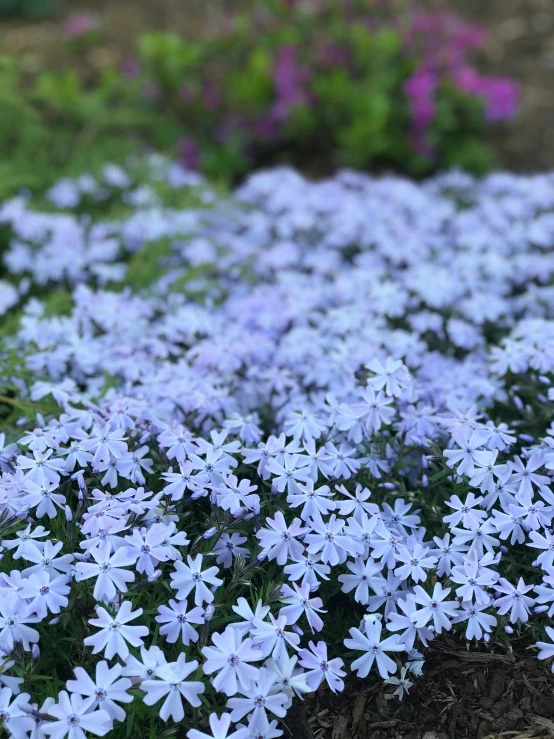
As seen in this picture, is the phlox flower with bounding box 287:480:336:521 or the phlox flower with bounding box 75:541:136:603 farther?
the phlox flower with bounding box 287:480:336:521

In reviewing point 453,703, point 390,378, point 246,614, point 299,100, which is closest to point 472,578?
point 453,703

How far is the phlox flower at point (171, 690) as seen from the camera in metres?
1.57

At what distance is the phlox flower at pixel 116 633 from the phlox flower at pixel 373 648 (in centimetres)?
49

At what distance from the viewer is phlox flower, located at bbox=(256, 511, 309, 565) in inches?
72.8

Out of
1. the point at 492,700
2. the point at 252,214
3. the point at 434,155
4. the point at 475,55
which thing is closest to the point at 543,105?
the point at 475,55

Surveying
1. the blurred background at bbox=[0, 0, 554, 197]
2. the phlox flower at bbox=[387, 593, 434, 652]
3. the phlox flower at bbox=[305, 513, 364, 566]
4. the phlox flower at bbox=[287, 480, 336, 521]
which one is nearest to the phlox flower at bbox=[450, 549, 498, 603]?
the phlox flower at bbox=[387, 593, 434, 652]

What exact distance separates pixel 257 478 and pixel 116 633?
2.20ft

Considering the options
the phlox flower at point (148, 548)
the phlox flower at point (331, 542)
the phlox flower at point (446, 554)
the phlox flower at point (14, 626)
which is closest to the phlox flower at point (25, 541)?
the phlox flower at point (14, 626)

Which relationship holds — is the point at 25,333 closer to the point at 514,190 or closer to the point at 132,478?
the point at 132,478

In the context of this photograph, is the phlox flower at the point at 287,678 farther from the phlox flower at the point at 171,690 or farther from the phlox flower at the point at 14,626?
the phlox flower at the point at 14,626

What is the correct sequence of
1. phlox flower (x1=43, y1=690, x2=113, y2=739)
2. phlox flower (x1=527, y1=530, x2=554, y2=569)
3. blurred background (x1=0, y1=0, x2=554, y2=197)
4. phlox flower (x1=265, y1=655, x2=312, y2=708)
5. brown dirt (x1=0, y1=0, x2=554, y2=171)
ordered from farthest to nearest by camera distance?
brown dirt (x1=0, y1=0, x2=554, y2=171) < blurred background (x1=0, y1=0, x2=554, y2=197) < phlox flower (x1=527, y1=530, x2=554, y2=569) < phlox flower (x1=265, y1=655, x2=312, y2=708) < phlox flower (x1=43, y1=690, x2=113, y2=739)

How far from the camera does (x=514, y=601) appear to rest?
72.2 inches

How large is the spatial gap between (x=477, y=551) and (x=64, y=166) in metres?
3.40

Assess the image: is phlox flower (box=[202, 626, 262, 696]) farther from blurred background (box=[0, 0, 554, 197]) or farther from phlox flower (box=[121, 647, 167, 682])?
blurred background (box=[0, 0, 554, 197])
